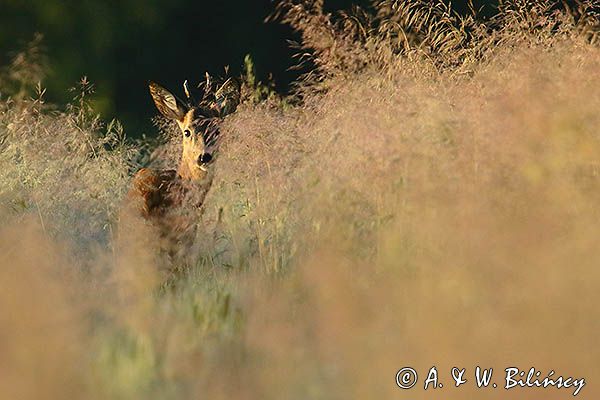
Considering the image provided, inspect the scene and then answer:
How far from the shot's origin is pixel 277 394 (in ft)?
11.3

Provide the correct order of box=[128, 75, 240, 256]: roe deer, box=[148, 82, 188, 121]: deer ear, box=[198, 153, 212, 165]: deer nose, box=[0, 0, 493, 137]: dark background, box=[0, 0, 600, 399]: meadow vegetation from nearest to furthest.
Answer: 1. box=[0, 0, 600, 399]: meadow vegetation
2. box=[128, 75, 240, 256]: roe deer
3. box=[198, 153, 212, 165]: deer nose
4. box=[148, 82, 188, 121]: deer ear
5. box=[0, 0, 493, 137]: dark background

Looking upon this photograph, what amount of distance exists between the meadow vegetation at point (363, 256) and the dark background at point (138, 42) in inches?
279

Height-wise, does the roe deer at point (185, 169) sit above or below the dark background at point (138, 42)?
below

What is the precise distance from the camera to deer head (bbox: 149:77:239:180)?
21.4 ft

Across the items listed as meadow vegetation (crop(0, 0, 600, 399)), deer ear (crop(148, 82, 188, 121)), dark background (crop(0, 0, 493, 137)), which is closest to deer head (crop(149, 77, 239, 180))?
deer ear (crop(148, 82, 188, 121))

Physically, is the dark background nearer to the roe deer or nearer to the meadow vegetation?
the roe deer

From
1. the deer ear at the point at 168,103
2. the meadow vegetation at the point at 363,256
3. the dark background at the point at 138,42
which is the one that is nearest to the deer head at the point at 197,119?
the deer ear at the point at 168,103

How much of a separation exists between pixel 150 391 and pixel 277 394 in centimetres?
40

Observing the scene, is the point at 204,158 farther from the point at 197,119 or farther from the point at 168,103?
the point at 168,103

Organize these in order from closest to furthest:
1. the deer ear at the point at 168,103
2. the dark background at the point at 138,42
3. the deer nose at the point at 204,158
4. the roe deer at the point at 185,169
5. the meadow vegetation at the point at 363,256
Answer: the meadow vegetation at the point at 363,256 → the roe deer at the point at 185,169 → the deer nose at the point at 204,158 → the deer ear at the point at 168,103 → the dark background at the point at 138,42

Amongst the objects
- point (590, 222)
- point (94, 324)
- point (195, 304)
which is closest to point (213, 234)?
point (195, 304)

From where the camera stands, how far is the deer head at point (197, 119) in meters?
6.51

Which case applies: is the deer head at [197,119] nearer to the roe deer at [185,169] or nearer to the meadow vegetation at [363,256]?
the roe deer at [185,169]

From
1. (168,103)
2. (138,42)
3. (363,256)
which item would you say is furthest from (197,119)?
(138,42)
